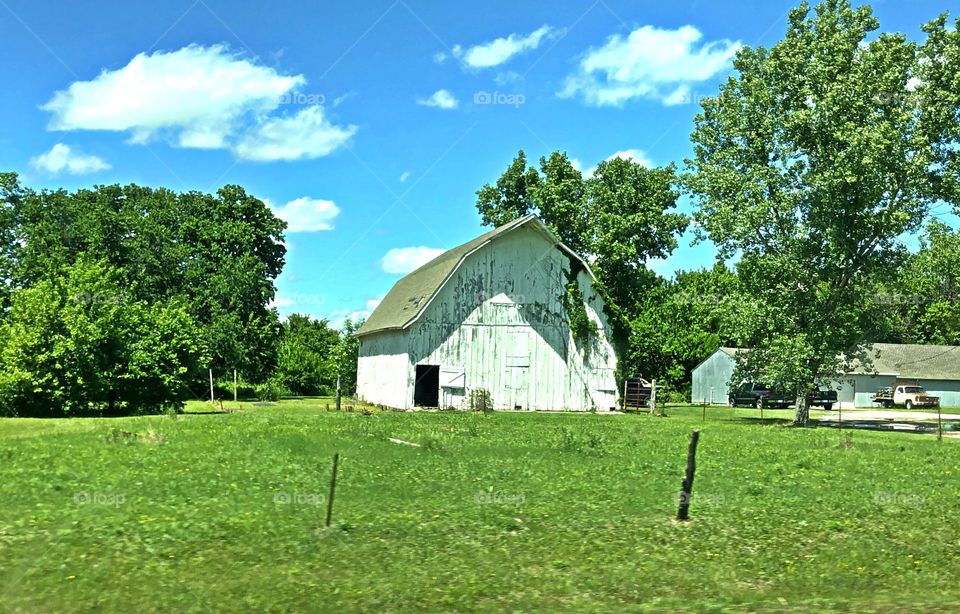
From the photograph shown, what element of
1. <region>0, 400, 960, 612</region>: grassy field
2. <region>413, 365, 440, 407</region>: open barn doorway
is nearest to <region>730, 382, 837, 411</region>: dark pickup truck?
<region>413, 365, 440, 407</region>: open barn doorway

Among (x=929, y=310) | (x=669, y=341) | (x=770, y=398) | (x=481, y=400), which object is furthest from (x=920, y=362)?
(x=481, y=400)

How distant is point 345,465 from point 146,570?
686 cm

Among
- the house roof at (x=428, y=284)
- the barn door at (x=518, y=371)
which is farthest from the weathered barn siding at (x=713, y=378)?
the barn door at (x=518, y=371)

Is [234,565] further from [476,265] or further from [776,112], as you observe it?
[776,112]

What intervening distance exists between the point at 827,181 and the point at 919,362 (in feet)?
159

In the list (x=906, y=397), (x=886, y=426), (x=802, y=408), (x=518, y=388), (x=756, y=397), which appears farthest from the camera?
(x=906, y=397)

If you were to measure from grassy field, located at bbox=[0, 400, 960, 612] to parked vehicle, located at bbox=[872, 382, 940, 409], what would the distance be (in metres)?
55.3

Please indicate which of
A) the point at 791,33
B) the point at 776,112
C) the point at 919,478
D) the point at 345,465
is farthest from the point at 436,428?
the point at 791,33

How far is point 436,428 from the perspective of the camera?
25.3 m

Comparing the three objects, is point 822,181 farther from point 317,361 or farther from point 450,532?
point 317,361

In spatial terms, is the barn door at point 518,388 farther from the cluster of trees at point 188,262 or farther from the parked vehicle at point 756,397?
the parked vehicle at point 756,397

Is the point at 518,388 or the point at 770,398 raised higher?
the point at 518,388

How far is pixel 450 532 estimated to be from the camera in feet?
34.8

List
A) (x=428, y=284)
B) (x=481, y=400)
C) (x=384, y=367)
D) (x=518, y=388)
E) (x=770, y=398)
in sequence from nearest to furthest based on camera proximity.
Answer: (x=481, y=400), (x=518, y=388), (x=428, y=284), (x=384, y=367), (x=770, y=398)
